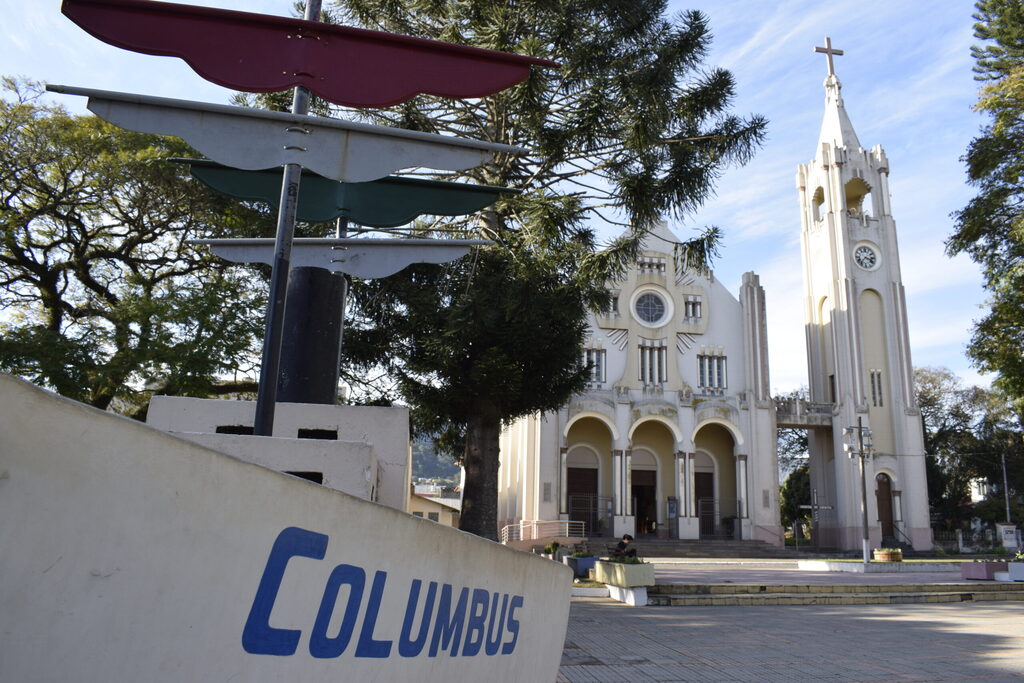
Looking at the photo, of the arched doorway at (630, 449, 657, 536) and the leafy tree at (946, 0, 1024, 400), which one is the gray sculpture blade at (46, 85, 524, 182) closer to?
the leafy tree at (946, 0, 1024, 400)

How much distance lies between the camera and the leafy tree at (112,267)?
15.9m

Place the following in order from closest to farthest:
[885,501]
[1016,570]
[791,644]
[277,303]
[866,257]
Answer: [277,303]
[791,644]
[1016,570]
[885,501]
[866,257]

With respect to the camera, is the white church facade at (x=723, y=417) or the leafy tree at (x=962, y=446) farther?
the leafy tree at (x=962, y=446)

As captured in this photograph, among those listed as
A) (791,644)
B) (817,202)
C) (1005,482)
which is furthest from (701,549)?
(791,644)

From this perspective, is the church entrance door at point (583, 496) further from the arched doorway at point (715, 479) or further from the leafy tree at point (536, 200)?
the leafy tree at point (536, 200)

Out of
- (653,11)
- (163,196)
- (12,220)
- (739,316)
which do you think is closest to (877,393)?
(739,316)

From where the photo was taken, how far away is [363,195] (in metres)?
5.88

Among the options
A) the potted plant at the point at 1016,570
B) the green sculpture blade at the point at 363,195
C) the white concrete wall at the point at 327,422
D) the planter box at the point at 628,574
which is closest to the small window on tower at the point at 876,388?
the potted plant at the point at 1016,570

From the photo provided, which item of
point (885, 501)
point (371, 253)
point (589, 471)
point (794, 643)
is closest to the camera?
point (371, 253)

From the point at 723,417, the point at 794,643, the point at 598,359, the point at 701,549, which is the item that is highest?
the point at 598,359

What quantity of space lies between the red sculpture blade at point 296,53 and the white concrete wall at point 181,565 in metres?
2.63

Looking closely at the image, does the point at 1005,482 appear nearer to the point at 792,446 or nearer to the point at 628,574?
the point at 792,446

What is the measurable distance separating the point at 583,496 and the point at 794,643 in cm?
2629

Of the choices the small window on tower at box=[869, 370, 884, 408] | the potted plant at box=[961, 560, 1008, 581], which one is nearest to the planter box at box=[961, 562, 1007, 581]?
the potted plant at box=[961, 560, 1008, 581]
